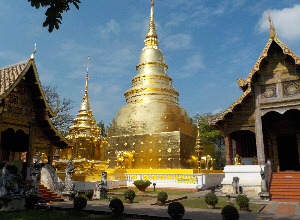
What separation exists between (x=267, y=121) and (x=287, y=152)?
225 centimetres

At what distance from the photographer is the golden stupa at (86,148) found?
61.3 ft

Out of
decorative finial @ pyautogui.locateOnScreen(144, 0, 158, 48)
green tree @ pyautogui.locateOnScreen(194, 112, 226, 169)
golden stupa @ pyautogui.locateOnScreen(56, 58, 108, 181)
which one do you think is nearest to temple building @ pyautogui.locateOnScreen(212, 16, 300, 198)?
golden stupa @ pyautogui.locateOnScreen(56, 58, 108, 181)

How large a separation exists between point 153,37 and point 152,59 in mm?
3478

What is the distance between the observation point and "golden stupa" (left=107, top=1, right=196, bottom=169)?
835 inches

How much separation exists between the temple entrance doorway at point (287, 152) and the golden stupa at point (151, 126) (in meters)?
6.85

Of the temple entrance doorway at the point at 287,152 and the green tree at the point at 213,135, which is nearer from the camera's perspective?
Result: the temple entrance doorway at the point at 287,152

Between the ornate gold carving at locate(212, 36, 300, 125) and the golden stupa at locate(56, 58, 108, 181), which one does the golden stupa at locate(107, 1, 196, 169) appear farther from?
the ornate gold carving at locate(212, 36, 300, 125)

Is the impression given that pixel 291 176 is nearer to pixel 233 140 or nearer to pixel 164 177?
pixel 233 140

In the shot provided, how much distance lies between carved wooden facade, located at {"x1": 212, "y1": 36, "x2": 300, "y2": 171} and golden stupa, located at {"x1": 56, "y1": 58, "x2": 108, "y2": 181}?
852cm

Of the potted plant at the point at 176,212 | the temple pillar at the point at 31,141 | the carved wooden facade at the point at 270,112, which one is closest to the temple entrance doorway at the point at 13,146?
the temple pillar at the point at 31,141

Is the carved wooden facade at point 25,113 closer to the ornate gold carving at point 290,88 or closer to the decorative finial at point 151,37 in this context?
the ornate gold carving at point 290,88

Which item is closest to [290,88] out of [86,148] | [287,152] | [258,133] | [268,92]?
[268,92]

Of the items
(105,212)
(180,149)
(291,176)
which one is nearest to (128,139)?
(180,149)

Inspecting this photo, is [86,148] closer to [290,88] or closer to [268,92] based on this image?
[268,92]
